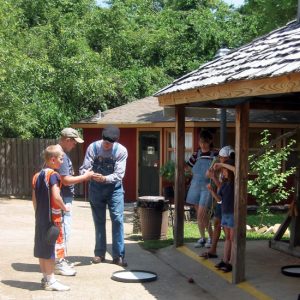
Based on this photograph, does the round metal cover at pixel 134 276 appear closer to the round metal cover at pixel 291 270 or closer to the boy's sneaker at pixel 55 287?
the boy's sneaker at pixel 55 287

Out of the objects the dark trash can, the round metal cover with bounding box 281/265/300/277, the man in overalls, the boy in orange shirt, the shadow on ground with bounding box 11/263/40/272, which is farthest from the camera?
the dark trash can

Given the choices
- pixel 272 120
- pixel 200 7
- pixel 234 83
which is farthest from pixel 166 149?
pixel 200 7

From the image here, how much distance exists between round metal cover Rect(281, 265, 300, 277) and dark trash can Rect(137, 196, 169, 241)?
9.78 ft

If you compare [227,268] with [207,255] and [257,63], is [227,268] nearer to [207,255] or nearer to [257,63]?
[207,255]

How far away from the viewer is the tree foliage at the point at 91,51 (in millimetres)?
18266

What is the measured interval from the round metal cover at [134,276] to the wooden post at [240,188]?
1056 millimetres

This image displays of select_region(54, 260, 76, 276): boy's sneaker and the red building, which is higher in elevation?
the red building

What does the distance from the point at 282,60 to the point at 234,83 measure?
Answer: 70cm

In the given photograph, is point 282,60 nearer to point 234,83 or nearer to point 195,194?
point 234,83

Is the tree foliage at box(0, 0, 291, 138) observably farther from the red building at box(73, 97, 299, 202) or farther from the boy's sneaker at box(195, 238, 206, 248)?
the boy's sneaker at box(195, 238, 206, 248)

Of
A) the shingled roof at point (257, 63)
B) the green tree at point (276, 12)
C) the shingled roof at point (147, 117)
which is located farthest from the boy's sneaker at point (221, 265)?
the green tree at point (276, 12)

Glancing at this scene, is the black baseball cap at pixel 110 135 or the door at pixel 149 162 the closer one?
the black baseball cap at pixel 110 135

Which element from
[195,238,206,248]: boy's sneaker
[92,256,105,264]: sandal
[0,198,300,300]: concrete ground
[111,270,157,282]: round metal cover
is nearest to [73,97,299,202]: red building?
[0,198,300,300]: concrete ground

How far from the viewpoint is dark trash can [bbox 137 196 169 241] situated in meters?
10.4
